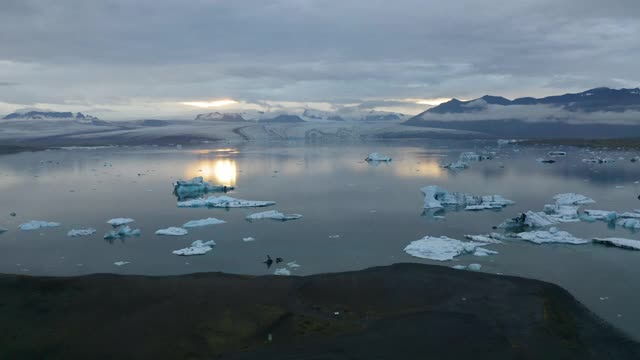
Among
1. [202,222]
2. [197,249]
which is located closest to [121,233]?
[202,222]

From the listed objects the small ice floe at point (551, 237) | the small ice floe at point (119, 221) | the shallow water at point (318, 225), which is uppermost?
the small ice floe at point (551, 237)

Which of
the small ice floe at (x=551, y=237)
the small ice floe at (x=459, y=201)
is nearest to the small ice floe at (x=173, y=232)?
the small ice floe at (x=459, y=201)

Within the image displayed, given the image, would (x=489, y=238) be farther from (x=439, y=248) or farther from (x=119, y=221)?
(x=119, y=221)

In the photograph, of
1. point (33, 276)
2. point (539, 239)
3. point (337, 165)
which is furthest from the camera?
point (337, 165)

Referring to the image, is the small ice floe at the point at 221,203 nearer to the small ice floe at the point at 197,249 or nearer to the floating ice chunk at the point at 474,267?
the small ice floe at the point at 197,249

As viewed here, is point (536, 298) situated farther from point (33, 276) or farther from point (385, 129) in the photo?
point (385, 129)

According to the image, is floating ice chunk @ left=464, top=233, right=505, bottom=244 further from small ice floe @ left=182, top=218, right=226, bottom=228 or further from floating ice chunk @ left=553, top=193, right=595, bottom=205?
small ice floe @ left=182, top=218, right=226, bottom=228

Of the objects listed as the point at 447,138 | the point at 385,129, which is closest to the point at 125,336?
the point at 385,129
